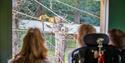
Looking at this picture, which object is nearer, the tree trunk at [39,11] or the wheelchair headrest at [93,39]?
the wheelchair headrest at [93,39]

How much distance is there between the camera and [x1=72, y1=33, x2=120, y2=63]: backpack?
121 inches

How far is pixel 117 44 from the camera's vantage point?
→ 11.0 feet

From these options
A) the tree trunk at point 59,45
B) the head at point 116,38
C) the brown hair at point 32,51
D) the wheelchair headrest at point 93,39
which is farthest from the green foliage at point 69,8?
the brown hair at point 32,51

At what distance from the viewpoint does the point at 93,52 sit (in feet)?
10.1

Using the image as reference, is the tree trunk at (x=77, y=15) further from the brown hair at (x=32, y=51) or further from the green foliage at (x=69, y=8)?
the brown hair at (x=32, y=51)

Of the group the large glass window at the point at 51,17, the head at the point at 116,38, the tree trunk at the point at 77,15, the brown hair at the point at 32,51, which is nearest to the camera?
the brown hair at the point at 32,51

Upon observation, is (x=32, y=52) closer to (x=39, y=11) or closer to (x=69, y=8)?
(x=39, y=11)

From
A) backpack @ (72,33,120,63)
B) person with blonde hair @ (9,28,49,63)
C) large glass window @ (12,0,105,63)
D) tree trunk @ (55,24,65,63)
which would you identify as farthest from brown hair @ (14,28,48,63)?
tree trunk @ (55,24,65,63)

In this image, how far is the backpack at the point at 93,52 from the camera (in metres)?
3.09

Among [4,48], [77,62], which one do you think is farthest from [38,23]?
[77,62]

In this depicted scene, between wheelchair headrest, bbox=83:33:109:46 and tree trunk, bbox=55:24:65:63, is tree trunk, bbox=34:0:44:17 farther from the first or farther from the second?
wheelchair headrest, bbox=83:33:109:46

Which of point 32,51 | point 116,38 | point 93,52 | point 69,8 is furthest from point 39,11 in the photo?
point 32,51

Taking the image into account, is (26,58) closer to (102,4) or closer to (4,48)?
(4,48)

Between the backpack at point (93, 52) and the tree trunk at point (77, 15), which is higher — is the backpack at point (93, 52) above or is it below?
below
